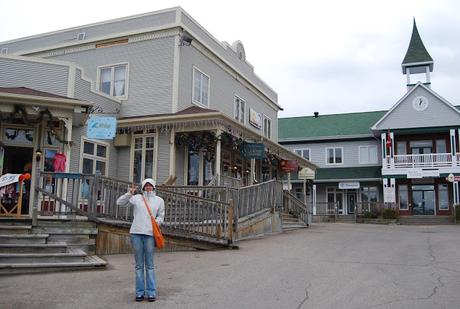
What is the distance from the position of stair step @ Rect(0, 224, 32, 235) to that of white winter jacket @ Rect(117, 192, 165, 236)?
4.40 m

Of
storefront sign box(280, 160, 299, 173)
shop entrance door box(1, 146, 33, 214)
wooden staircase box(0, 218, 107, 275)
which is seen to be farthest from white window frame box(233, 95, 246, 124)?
wooden staircase box(0, 218, 107, 275)

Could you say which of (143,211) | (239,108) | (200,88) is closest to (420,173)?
(239,108)

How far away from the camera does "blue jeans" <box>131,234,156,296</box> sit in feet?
21.9

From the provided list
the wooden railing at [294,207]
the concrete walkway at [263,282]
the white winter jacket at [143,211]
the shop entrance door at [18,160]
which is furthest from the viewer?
the wooden railing at [294,207]

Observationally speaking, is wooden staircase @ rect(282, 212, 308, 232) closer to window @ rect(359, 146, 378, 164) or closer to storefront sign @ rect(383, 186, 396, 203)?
storefront sign @ rect(383, 186, 396, 203)

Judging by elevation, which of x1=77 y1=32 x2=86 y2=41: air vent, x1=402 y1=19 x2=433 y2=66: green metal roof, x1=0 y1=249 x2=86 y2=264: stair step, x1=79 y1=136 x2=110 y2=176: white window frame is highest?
x1=402 y1=19 x2=433 y2=66: green metal roof

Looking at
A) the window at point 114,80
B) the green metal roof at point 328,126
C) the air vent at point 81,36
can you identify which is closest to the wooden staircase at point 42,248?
the window at point 114,80

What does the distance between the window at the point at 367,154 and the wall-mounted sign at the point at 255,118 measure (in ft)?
49.3

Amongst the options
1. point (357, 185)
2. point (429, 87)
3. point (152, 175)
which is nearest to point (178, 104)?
point (152, 175)

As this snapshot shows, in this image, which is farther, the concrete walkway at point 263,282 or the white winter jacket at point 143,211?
the white winter jacket at point 143,211

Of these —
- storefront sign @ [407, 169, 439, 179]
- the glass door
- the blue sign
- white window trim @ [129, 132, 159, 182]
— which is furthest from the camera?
the glass door

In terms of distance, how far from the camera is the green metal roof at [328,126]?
39.3 meters

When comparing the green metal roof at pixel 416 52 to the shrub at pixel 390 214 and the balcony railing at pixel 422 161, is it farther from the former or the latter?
the shrub at pixel 390 214

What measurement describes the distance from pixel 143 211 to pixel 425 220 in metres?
28.7
